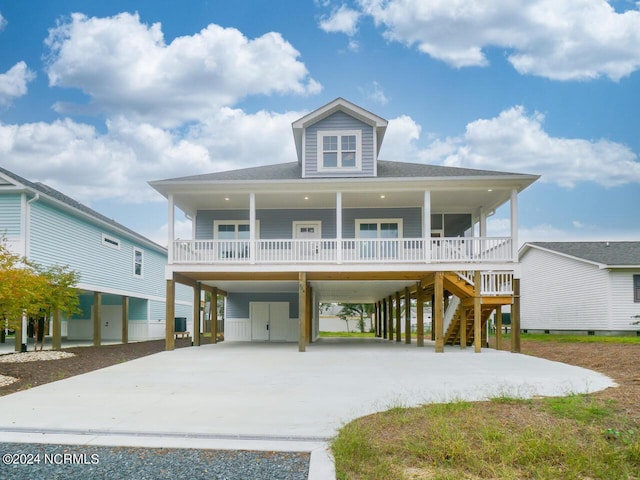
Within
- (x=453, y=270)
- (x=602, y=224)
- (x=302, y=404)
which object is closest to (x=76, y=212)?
(x=453, y=270)

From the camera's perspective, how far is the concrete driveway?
655 cm

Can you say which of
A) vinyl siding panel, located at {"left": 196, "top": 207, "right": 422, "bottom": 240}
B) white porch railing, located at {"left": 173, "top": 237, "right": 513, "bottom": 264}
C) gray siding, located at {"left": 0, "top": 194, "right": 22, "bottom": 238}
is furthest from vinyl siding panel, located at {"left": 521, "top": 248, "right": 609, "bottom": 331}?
gray siding, located at {"left": 0, "top": 194, "right": 22, "bottom": 238}

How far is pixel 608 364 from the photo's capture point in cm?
1288

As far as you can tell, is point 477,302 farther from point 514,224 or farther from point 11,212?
point 11,212

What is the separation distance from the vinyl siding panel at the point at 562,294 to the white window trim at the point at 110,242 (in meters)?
23.2

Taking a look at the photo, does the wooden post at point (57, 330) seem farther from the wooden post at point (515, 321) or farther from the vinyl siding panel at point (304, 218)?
the wooden post at point (515, 321)

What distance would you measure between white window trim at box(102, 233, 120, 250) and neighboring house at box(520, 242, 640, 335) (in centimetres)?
2278

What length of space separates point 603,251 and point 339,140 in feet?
55.5

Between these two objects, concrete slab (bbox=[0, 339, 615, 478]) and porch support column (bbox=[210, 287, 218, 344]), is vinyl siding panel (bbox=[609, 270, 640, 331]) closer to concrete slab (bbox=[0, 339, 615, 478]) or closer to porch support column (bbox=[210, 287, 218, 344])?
concrete slab (bbox=[0, 339, 615, 478])

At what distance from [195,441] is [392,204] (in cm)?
1604

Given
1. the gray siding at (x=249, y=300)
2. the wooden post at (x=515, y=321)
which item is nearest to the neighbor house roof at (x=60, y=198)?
the gray siding at (x=249, y=300)

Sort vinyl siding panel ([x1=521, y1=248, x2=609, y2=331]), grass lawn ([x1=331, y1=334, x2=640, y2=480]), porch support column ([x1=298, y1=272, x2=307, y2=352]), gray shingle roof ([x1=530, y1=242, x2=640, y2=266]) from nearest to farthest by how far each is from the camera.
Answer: grass lawn ([x1=331, y1=334, x2=640, y2=480]) < porch support column ([x1=298, y1=272, x2=307, y2=352]) < gray shingle roof ([x1=530, y1=242, x2=640, y2=266]) < vinyl siding panel ([x1=521, y1=248, x2=609, y2=331])

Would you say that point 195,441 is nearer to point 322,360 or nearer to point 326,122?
point 322,360

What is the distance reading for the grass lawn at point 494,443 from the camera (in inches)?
192
